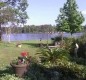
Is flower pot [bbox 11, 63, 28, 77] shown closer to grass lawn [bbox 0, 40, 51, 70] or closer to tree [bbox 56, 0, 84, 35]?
grass lawn [bbox 0, 40, 51, 70]

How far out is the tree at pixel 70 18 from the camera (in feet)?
140

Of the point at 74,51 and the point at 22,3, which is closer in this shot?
the point at 74,51

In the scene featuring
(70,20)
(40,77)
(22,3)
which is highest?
(22,3)

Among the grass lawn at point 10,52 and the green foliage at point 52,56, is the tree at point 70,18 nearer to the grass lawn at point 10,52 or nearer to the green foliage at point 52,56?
the grass lawn at point 10,52

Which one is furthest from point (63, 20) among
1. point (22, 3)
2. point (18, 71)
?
point (18, 71)

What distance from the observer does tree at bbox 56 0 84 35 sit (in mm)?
42750

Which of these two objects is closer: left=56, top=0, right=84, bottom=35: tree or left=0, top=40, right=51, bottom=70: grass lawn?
left=0, top=40, right=51, bottom=70: grass lawn

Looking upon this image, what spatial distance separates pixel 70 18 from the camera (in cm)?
4356

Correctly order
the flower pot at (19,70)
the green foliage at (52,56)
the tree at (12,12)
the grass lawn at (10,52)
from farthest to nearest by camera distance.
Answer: the tree at (12,12), the grass lawn at (10,52), the green foliage at (52,56), the flower pot at (19,70)

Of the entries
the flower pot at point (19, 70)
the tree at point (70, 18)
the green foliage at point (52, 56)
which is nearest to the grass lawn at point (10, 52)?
the green foliage at point (52, 56)

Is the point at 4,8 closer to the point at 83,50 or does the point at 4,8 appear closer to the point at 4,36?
the point at 4,36

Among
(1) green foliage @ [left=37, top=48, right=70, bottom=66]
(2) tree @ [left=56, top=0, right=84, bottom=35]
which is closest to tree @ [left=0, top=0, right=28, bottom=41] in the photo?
(2) tree @ [left=56, top=0, right=84, bottom=35]

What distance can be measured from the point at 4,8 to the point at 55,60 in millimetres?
26924

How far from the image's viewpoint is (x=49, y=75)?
9602 mm
